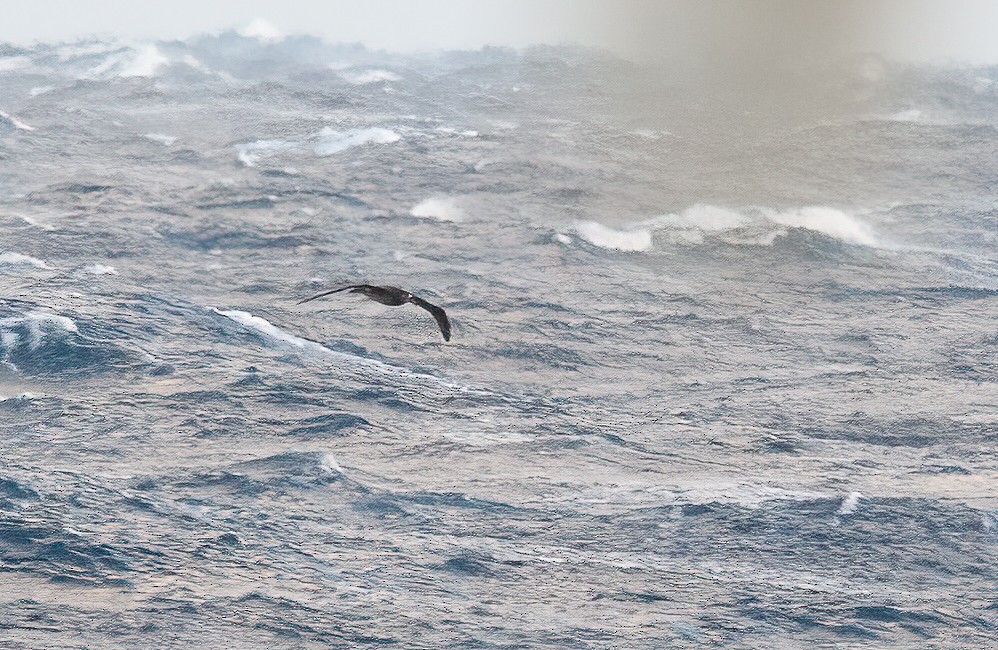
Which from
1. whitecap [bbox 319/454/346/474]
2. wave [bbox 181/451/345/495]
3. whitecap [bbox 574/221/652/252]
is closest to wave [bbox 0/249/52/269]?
wave [bbox 181/451/345/495]

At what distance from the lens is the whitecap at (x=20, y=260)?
162000mm

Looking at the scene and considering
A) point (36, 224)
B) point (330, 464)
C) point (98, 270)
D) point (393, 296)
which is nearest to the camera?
point (393, 296)

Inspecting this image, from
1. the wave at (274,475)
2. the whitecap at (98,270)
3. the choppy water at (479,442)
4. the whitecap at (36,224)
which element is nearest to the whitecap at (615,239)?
the choppy water at (479,442)

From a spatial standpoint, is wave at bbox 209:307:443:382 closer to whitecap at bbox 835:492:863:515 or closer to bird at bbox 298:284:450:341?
whitecap at bbox 835:492:863:515

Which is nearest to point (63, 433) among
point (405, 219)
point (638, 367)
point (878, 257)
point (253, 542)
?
point (253, 542)

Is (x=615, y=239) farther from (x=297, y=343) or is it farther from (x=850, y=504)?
(x=850, y=504)

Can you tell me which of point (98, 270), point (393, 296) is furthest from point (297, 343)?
point (393, 296)

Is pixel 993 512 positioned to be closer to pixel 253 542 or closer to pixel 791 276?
pixel 253 542

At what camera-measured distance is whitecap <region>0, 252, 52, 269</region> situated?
162000 mm

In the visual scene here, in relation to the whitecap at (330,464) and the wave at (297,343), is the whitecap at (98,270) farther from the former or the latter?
the whitecap at (330,464)

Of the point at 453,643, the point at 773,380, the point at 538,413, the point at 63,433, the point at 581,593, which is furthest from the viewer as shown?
the point at 773,380

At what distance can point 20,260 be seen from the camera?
536 ft

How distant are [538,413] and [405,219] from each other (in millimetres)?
61628

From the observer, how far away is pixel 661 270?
7343 inches
